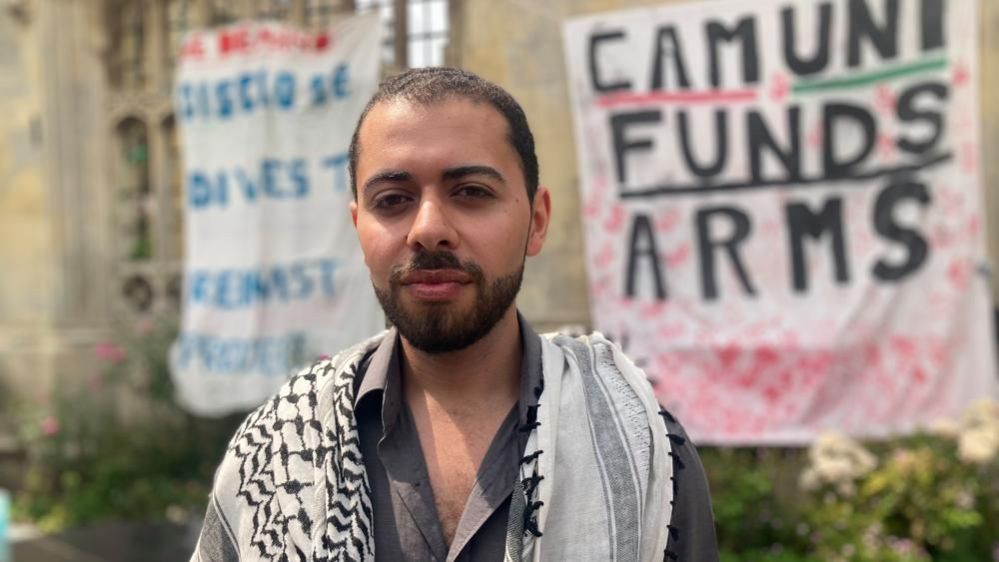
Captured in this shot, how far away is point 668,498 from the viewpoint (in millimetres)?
1354

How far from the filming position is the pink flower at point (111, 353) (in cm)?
584

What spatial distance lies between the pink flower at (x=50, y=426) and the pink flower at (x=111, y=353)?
514mm

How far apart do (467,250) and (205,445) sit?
201 inches

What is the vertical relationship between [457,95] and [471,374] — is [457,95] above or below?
above

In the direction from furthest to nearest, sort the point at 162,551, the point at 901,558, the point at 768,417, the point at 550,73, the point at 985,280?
the point at 162,551 < the point at 550,73 < the point at 768,417 < the point at 985,280 < the point at 901,558

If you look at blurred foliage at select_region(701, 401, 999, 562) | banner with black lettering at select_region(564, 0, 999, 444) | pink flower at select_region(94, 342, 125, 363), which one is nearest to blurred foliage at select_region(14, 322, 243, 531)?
pink flower at select_region(94, 342, 125, 363)

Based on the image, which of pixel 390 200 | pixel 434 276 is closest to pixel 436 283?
pixel 434 276

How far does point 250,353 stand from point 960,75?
3.92 m

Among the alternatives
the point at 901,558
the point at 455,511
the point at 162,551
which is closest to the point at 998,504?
the point at 901,558

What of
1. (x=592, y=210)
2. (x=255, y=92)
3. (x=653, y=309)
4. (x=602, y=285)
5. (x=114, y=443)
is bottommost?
(x=114, y=443)

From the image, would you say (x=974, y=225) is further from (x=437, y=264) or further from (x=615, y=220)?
(x=437, y=264)

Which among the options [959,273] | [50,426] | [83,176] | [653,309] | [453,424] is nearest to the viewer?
[453,424]

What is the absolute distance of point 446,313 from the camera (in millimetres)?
1324

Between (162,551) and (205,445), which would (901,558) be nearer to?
(162,551)
